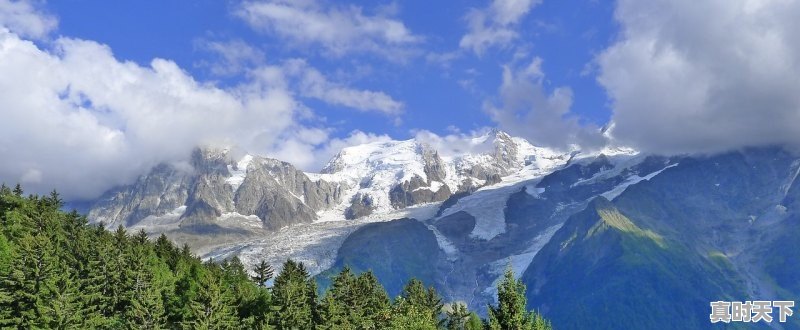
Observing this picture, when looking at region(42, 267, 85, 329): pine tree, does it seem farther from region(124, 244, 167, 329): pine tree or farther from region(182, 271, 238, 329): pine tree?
region(182, 271, 238, 329): pine tree

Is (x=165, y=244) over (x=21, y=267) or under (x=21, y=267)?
over

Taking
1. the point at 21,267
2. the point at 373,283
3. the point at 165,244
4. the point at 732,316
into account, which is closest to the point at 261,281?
the point at 165,244

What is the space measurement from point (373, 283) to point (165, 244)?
50.0m

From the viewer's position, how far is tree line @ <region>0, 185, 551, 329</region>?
80062 mm

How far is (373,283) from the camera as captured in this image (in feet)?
443

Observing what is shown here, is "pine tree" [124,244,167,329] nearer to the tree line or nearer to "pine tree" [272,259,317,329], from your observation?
the tree line

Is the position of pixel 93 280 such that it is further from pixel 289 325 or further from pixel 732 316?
pixel 732 316

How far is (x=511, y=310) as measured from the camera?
161ft

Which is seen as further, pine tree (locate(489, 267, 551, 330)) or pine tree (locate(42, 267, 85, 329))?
pine tree (locate(42, 267, 85, 329))

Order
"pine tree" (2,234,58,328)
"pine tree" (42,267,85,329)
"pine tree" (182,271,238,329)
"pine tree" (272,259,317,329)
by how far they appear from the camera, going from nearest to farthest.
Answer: "pine tree" (2,234,58,328) < "pine tree" (42,267,85,329) < "pine tree" (182,271,238,329) < "pine tree" (272,259,317,329)

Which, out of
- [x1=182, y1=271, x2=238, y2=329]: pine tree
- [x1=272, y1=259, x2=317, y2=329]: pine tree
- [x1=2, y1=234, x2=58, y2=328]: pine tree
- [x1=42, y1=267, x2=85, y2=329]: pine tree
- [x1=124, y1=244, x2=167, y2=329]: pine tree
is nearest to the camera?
[x1=2, y1=234, x2=58, y2=328]: pine tree

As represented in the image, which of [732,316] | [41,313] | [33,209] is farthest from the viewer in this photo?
[33,209]

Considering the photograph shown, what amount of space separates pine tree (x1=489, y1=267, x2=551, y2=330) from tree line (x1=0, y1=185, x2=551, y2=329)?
585 cm

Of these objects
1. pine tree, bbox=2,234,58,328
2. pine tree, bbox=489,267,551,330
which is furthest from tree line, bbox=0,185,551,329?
pine tree, bbox=489,267,551,330
